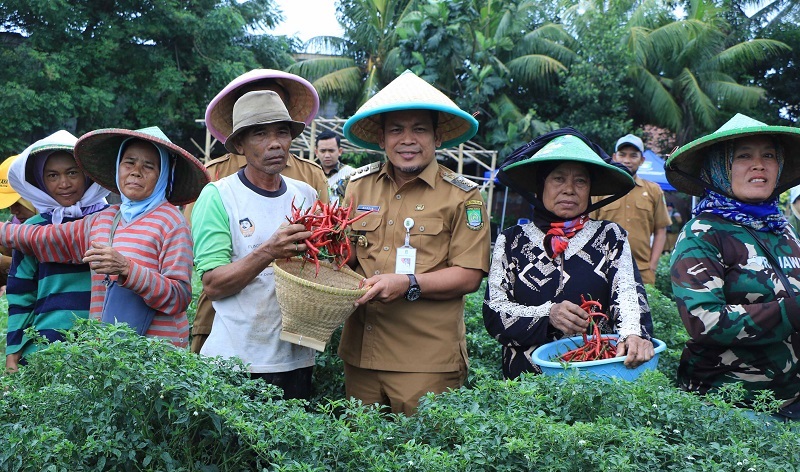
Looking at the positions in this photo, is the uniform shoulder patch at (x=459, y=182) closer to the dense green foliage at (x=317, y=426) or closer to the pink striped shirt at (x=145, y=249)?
the dense green foliage at (x=317, y=426)

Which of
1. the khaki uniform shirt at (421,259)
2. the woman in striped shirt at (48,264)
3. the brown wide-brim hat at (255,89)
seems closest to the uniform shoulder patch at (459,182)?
the khaki uniform shirt at (421,259)

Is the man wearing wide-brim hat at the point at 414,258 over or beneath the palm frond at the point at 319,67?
beneath

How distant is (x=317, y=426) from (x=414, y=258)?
1.15 meters

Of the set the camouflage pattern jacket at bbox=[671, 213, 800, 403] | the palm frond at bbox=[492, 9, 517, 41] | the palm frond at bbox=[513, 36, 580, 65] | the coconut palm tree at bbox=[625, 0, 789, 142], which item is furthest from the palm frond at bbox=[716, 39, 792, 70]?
the camouflage pattern jacket at bbox=[671, 213, 800, 403]

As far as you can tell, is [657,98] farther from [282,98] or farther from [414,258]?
[414,258]

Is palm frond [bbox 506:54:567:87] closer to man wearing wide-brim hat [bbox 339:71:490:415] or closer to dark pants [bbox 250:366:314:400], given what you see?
man wearing wide-brim hat [bbox 339:71:490:415]

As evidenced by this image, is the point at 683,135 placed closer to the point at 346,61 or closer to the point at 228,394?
the point at 346,61

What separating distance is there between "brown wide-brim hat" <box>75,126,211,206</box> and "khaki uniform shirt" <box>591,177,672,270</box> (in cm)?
508

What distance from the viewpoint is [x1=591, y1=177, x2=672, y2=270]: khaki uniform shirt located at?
26.6 feet

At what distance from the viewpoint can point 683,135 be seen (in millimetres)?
27266

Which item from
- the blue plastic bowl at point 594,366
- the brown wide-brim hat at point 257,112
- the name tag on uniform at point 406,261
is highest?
the brown wide-brim hat at point 257,112

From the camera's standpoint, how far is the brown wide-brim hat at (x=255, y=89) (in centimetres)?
473

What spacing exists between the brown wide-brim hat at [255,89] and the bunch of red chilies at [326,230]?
135 cm

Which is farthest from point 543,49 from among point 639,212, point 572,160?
point 572,160
